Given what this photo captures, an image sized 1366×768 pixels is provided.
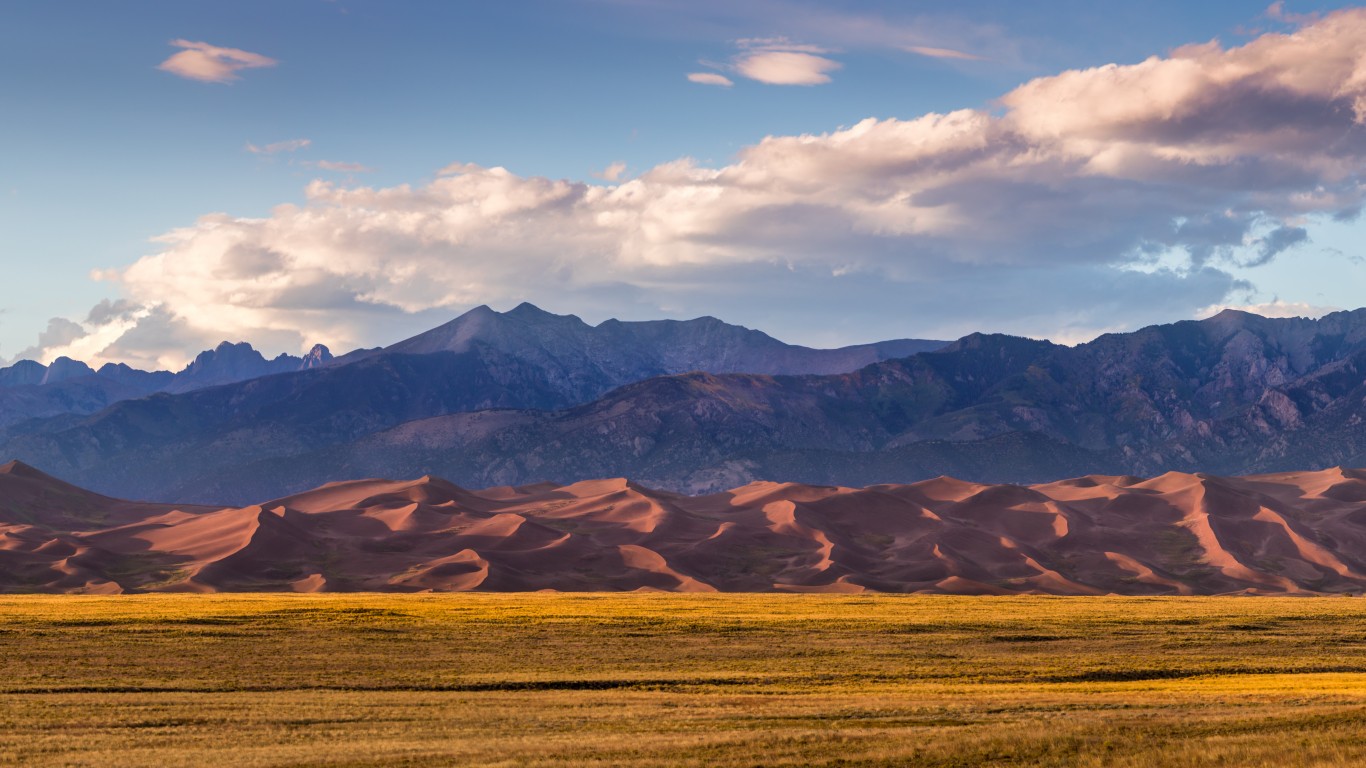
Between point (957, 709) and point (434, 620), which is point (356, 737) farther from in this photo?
point (434, 620)

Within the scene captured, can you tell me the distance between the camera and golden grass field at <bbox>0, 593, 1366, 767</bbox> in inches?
1649

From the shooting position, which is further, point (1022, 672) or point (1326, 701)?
point (1022, 672)

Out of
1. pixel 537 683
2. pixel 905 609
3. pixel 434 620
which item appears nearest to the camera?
pixel 537 683

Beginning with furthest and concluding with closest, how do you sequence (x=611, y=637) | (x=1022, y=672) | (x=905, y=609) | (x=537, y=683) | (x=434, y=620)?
(x=905, y=609) < (x=434, y=620) < (x=611, y=637) < (x=1022, y=672) < (x=537, y=683)

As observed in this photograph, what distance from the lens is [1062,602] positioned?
13112 centimetres

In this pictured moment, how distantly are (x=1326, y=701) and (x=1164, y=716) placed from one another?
8.51 metres

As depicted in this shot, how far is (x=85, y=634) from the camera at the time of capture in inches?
3127

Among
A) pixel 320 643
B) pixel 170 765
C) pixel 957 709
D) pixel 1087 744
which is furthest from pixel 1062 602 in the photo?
pixel 170 765

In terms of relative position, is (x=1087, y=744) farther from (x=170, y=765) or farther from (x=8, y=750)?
(x=8, y=750)

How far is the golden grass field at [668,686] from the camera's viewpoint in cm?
4188

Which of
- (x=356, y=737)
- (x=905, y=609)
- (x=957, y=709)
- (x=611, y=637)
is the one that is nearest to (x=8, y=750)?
(x=356, y=737)

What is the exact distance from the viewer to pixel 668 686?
61.9m

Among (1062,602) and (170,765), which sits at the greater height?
(170,765)

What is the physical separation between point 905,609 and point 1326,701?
6104 centimetres
